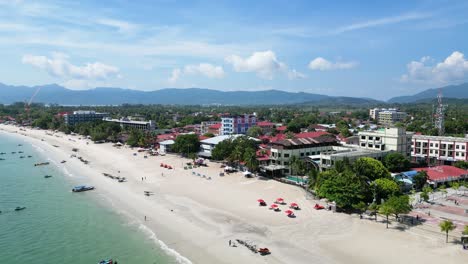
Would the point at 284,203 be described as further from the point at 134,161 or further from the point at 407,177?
the point at 134,161

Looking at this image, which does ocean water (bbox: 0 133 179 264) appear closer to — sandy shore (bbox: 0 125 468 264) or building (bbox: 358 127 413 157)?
sandy shore (bbox: 0 125 468 264)

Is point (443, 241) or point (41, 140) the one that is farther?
point (41, 140)

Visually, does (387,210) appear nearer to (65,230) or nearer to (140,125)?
(65,230)

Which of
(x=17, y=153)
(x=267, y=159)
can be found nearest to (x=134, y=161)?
(x=267, y=159)

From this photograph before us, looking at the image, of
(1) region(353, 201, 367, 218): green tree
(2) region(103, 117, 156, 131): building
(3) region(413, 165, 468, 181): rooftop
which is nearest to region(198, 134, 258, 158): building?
(3) region(413, 165, 468, 181): rooftop

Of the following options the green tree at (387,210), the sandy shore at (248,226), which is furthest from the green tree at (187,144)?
the green tree at (387,210)

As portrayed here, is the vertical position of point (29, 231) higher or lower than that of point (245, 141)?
lower

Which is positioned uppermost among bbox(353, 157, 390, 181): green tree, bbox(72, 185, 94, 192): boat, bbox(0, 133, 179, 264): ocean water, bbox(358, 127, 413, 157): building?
bbox(358, 127, 413, 157): building
